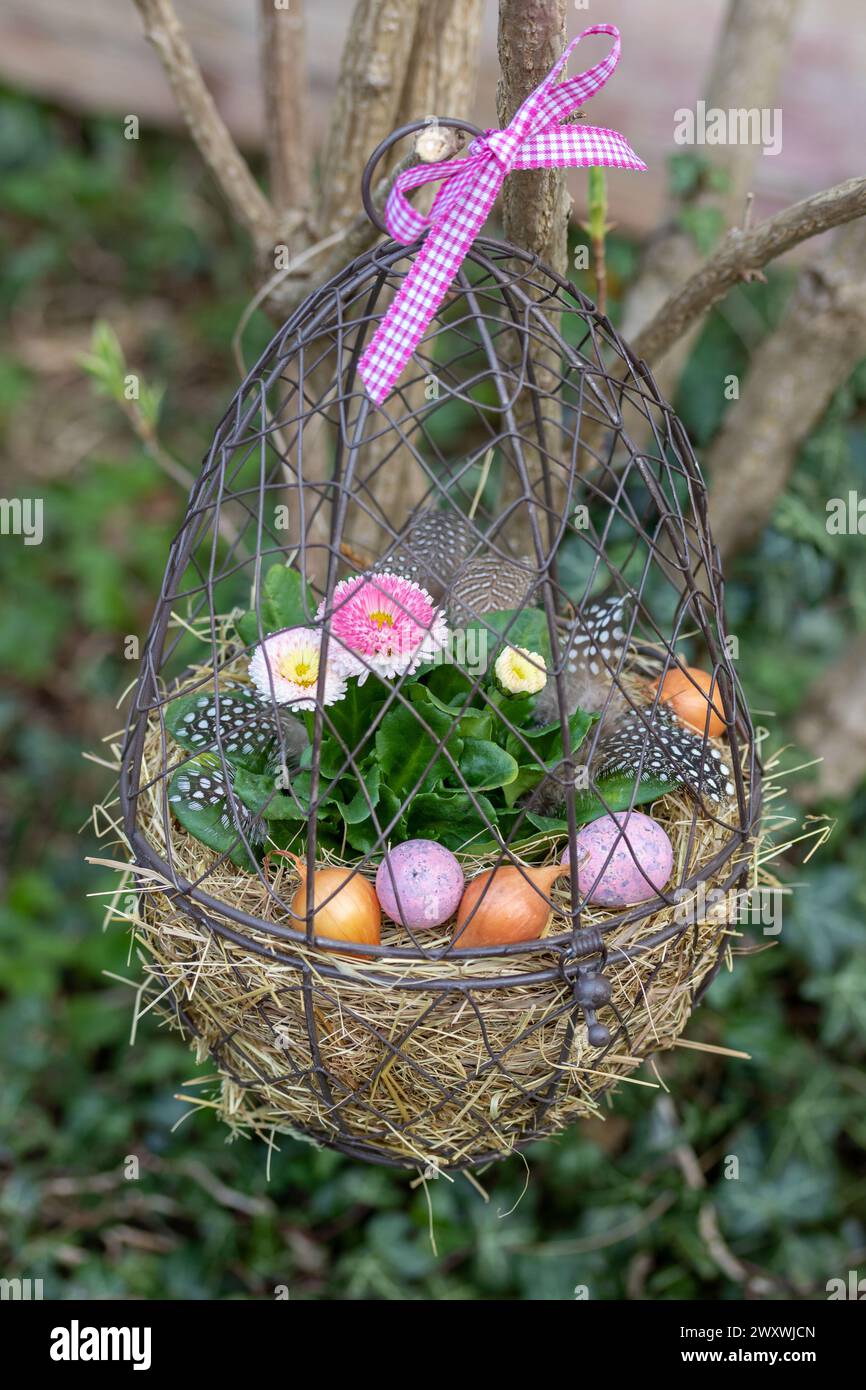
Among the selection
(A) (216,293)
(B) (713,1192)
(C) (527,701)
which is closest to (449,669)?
(C) (527,701)

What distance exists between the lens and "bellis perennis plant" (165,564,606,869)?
1139 mm

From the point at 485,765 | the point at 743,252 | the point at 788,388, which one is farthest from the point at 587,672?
the point at 788,388

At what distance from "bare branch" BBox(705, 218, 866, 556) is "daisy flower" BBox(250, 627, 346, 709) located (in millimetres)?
963

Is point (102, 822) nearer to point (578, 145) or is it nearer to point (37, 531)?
point (37, 531)

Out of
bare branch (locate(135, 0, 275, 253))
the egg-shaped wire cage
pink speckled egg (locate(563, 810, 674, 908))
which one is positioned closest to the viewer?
the egg-shaped wire cage

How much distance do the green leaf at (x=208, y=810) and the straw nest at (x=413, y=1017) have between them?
0.10 feet

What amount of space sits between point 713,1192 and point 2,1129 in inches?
52.5

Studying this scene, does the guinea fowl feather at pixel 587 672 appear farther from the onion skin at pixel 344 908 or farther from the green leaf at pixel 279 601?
the onion skin at pixel 344 908

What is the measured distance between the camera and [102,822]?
2.49 m

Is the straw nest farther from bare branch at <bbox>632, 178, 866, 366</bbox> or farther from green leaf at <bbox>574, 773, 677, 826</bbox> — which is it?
bare branch at <bbox>632, 178, 866, 366</bbox>

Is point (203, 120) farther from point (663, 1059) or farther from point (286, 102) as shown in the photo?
point (663, 1059)

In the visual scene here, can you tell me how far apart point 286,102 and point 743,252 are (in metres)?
0.71

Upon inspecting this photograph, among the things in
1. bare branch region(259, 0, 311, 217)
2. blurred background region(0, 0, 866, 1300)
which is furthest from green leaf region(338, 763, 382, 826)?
bare branch region(259, 0, 311, 217)
